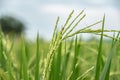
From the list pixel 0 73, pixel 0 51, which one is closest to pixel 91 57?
pixel 0 51

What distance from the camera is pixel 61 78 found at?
84cm

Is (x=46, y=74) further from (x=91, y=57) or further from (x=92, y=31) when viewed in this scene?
(x=91, y=57)

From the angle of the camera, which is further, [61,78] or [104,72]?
[61,78]

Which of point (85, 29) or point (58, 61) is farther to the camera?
point (58, 61)

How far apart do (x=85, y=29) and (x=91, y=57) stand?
1.49 metres

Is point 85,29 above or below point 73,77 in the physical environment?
above

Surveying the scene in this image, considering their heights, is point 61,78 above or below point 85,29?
below

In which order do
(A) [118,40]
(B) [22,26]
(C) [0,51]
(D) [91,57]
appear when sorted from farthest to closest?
1. (B) [22,26]
2. (D) [91,57]
3. (C) [0,51]
4. (A) [118,40]

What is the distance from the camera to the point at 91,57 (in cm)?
213

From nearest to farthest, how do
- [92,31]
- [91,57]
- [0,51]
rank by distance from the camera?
[92,31], [0,51], [91,57]

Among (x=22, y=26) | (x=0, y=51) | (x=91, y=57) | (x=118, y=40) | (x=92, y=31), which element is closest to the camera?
(x=92, y=31)

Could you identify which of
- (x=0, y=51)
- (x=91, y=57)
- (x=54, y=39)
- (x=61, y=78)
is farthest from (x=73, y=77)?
(x=91, y=57)

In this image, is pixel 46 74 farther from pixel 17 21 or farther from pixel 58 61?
pixel 17 21

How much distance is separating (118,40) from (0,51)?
15.9 inches
